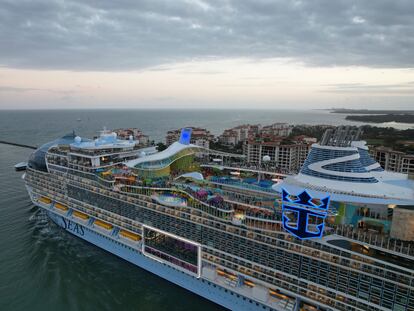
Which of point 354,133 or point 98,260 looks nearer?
point 354,133

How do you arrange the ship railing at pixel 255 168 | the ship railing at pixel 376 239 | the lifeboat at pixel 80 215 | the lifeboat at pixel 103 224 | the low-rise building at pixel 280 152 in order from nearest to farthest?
the ship railing at pixel 376 239, the lifeboat at pixel 103 224, the ship railing at pixel 255 168, the lifeboat at pixel 80 215, the low-rise building at pixel 280 152

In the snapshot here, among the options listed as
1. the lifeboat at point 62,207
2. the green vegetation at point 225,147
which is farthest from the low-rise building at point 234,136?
the lifeboat at point 62,207

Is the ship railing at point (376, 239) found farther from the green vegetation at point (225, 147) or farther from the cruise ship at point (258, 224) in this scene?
the green vegetation at point (225, 147)

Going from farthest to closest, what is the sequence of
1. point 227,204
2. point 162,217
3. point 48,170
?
1. point 48,170
2. point 162,217
3. point 227,204

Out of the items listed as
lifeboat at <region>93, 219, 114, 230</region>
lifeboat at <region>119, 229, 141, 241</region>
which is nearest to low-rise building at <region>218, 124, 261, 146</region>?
lifeboat at <region>93, 219, 114, 230</region>

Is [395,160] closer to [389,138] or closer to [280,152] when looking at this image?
[280,152]

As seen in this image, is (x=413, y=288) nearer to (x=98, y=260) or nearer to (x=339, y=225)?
(x=339, y=225)

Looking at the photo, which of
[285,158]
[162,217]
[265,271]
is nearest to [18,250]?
[162,217]
